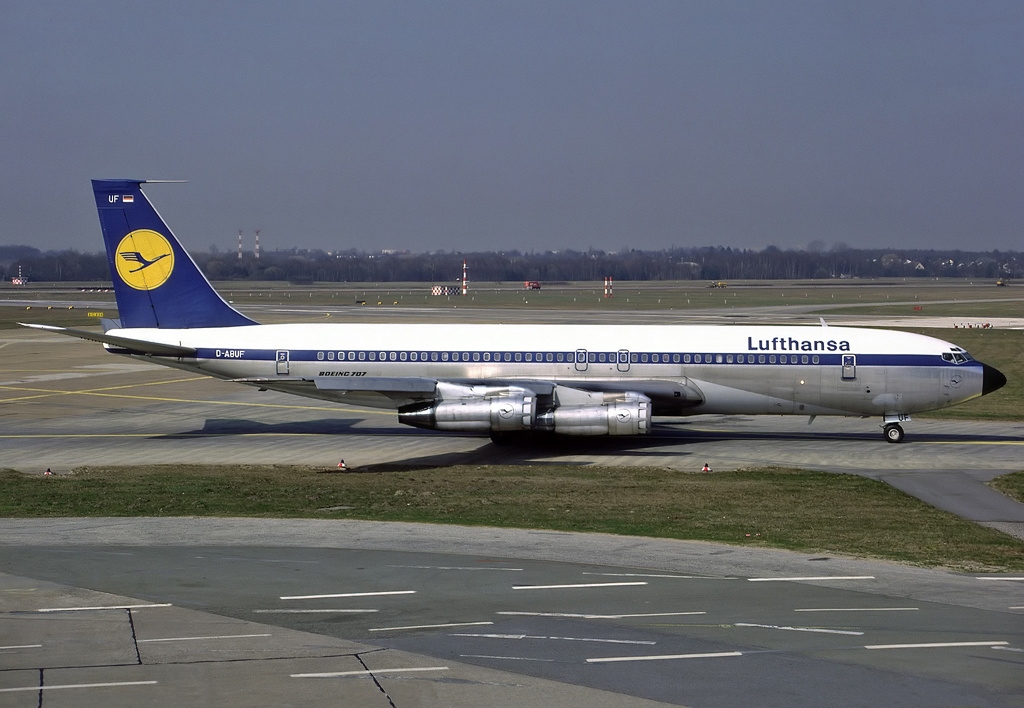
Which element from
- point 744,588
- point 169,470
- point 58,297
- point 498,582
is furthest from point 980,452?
point 58,297

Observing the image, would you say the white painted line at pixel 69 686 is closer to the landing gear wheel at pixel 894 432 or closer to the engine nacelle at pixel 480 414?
the engine nacelle at pixel 480 414

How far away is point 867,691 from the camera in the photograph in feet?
44.1

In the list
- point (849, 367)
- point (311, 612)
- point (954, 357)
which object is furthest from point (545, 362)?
point (311, 612)

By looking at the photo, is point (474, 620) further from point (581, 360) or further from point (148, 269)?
point (148, 269)

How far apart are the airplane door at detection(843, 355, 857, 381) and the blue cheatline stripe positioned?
0.14 m

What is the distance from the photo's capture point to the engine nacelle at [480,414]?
35.9 metres

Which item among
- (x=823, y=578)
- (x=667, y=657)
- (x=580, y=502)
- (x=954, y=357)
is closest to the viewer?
(x=667, y=657)

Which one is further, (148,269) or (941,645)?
(148,269)

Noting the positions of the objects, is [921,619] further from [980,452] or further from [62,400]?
[62,400]

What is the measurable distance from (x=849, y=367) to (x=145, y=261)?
26.5 m

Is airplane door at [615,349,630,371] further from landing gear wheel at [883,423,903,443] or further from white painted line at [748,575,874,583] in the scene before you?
white painted line at [748,575,874,583]

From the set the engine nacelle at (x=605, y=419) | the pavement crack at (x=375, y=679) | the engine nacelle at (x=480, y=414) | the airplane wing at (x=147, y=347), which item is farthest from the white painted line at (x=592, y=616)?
the airplane wing at (x=147, y=347)

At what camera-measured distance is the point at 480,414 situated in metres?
36.0

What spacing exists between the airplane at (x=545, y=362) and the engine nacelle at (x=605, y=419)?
0.36ft
